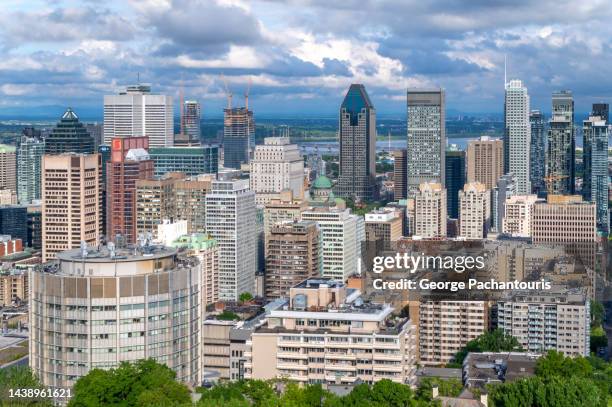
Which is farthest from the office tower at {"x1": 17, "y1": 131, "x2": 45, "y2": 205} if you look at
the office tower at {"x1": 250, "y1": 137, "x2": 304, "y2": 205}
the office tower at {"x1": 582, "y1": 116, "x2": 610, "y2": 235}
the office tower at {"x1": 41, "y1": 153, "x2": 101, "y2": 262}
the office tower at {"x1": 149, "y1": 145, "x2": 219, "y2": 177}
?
the office tower at {"x1": 582, "y1": 116, "x2": 610, "y2": 235}

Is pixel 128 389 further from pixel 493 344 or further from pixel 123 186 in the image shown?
pixel 123 186

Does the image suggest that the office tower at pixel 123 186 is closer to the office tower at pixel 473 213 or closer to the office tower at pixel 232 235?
the office tower at pixel 232 235

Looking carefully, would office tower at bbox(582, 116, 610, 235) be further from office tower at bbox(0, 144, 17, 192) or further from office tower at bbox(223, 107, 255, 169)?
office tower at bbox(0, 144, 17, 192)

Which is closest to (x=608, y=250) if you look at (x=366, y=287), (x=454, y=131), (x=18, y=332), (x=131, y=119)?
(x=366, y=287)

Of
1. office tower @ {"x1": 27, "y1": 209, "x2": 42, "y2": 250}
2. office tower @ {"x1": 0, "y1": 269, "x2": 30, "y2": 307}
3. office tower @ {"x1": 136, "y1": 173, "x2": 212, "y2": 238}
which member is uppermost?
office tower @ {"x1": 136, "y1": 173, "x2": 212, "y2": 238}

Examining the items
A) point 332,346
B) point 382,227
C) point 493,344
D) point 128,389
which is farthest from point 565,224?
Answer: point 128,389

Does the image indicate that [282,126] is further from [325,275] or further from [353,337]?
[353,337]
